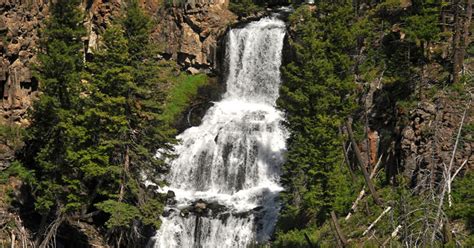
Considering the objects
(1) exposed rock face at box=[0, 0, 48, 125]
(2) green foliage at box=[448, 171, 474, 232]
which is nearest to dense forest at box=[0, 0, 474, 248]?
(2) green foliage at box=[448, 171, 474, 232]

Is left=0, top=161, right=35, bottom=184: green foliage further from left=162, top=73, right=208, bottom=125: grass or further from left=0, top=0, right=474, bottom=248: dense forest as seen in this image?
left=162, top=73, right=208, bottom=125: grass

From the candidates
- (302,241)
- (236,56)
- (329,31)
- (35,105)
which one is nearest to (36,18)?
(35,105)

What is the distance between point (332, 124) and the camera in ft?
82.6

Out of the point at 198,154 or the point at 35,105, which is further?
the point at 198,154

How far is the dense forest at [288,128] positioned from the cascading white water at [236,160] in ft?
6.38

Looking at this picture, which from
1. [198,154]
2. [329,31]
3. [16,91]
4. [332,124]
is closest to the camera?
[332,124]

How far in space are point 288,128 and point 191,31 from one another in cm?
2169

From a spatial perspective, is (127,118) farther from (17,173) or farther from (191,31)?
(191,31)

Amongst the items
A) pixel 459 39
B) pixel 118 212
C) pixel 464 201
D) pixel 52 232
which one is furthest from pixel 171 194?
pixel 459 39

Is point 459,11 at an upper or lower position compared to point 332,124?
upper

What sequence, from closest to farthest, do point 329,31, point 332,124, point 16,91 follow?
point 332,124 < point 329,31 < point 16,91

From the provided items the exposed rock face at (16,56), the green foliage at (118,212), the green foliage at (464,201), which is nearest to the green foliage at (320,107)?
the green foliage at (464,201)

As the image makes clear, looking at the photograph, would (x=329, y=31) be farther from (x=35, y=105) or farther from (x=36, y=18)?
(x=36, y=18)

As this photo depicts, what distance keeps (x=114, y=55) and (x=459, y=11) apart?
18352mm
